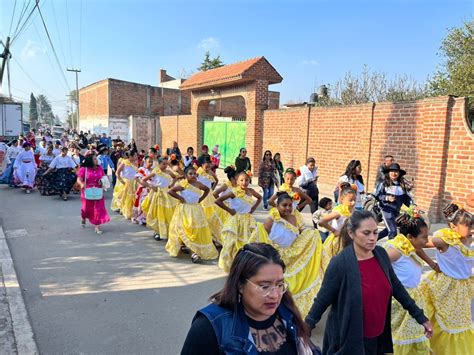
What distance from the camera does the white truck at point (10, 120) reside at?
83.2 ft

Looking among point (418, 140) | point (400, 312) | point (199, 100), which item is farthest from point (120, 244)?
point (199, 100)

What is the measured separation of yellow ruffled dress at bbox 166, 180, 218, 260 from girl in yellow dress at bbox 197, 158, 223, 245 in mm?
754

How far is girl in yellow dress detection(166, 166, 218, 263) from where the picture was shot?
22.6ft

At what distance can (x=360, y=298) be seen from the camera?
2701 millimetres

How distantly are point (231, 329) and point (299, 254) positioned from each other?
9.82 ft

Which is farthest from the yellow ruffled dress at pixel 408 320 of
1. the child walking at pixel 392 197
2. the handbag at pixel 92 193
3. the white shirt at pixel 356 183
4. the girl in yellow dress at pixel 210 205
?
the handbag at pixel 92 193

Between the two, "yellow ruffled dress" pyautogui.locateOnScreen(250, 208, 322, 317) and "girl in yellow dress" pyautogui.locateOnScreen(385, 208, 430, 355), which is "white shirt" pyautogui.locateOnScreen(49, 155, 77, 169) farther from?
"girl in yellow dress" pyautogui.locateOnScreen(385, 208, 430, 355)

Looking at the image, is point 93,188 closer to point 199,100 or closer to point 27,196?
point 27,196

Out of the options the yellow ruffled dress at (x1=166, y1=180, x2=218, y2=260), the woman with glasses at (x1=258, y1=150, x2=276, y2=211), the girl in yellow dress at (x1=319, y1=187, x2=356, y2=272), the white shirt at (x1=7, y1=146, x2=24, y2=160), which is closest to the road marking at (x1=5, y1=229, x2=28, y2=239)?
the yellow ruffled dress at (x1=166, y1=180, x2=218, y2=260)

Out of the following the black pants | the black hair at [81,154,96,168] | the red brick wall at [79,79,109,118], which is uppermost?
the red brick wall at [79,79,109,118]

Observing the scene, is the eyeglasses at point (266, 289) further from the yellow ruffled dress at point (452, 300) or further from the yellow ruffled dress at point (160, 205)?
the yellow ruffled dress at point (160, 205)

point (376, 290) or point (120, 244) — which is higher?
point (376, 290)

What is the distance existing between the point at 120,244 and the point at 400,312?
569 centimetres

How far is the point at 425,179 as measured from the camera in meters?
9.45
